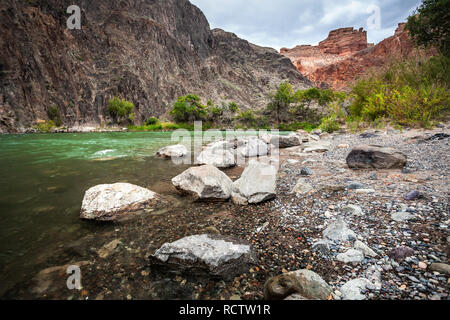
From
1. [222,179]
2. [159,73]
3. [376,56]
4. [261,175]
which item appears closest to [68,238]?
[222,179]

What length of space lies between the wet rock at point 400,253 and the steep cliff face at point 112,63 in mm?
53357

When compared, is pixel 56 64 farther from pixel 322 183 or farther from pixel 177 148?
pixel 322 183

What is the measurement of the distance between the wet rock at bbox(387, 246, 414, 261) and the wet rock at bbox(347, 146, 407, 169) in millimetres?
2854

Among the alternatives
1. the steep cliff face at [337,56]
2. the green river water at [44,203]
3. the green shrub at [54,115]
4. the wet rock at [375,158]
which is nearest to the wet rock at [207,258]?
the green river water at [44,203]

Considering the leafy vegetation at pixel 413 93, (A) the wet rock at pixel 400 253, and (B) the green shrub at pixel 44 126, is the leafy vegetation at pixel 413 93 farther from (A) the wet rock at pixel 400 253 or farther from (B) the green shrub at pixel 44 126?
(B) the green shrub at pixel 44 126

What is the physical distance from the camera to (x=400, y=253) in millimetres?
1642

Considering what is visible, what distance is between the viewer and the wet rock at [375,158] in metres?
3.83

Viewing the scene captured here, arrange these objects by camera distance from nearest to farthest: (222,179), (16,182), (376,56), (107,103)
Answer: (222,179), (16,182), (107,103), (376,56)

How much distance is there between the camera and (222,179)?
3.89 meters

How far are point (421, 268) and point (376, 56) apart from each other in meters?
137

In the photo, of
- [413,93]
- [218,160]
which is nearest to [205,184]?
[218,160]

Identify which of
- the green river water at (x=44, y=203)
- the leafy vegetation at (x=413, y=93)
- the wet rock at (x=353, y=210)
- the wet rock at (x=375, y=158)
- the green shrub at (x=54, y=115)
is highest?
the green shrub at (x=54, y=115)

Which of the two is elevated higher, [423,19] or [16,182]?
[423,19]

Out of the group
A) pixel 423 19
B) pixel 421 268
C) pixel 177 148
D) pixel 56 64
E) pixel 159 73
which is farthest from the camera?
pixel 159 73
